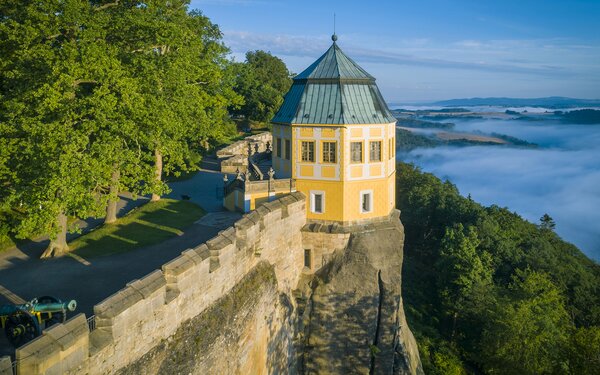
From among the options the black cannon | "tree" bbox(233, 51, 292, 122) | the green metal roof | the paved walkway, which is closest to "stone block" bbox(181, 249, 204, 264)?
the black cannon

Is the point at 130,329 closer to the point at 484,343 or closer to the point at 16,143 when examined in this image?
the point at 16,143

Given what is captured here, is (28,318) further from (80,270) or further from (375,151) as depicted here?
(375,151)

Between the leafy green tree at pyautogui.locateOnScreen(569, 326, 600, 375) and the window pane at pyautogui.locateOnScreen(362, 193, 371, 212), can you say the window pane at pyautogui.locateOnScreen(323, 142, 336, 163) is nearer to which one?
the window pane at pyautogui.locateOnScreen(362, 193, 371, 212)

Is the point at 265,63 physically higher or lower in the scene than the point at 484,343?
higher

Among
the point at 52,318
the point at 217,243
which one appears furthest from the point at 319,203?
the point at 52,318

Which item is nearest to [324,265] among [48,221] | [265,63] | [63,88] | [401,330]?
[401,330]

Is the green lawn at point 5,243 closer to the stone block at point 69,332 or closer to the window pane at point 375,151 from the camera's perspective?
the stone block at point 69,332
